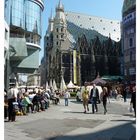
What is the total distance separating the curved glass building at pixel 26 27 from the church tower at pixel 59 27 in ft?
139

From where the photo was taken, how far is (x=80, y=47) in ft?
324

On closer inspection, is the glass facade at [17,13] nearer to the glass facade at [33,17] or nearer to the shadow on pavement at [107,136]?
the glass facade at [33,17]

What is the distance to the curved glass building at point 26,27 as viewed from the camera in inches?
1887

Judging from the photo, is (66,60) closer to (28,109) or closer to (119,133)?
(28,109)

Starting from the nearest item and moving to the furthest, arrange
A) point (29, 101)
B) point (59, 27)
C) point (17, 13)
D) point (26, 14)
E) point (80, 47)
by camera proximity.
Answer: point (29, 101) → point (17, 13) → point (26, 14) → point (80, 47) → point (59, 27)

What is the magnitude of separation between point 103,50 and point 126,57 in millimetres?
28000

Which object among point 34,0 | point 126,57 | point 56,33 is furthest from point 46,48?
point 34,0

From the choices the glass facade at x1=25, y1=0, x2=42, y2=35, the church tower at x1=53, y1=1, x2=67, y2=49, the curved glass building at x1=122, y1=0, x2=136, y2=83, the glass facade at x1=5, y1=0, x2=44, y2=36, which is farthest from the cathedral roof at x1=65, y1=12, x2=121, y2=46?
the glass facade at x1=5, y1=0, x2=44, y2=36

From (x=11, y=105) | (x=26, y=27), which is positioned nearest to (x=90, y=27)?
(x=26, y=27)

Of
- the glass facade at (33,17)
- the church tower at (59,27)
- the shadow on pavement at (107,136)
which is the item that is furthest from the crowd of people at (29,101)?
the church tower at (59,27)

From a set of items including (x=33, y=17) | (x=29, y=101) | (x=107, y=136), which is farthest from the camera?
(x=33, y=17)

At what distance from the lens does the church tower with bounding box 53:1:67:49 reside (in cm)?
10043

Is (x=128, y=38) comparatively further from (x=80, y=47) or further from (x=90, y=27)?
(x=90, y=27)

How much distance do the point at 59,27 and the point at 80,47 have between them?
9.00 meters
